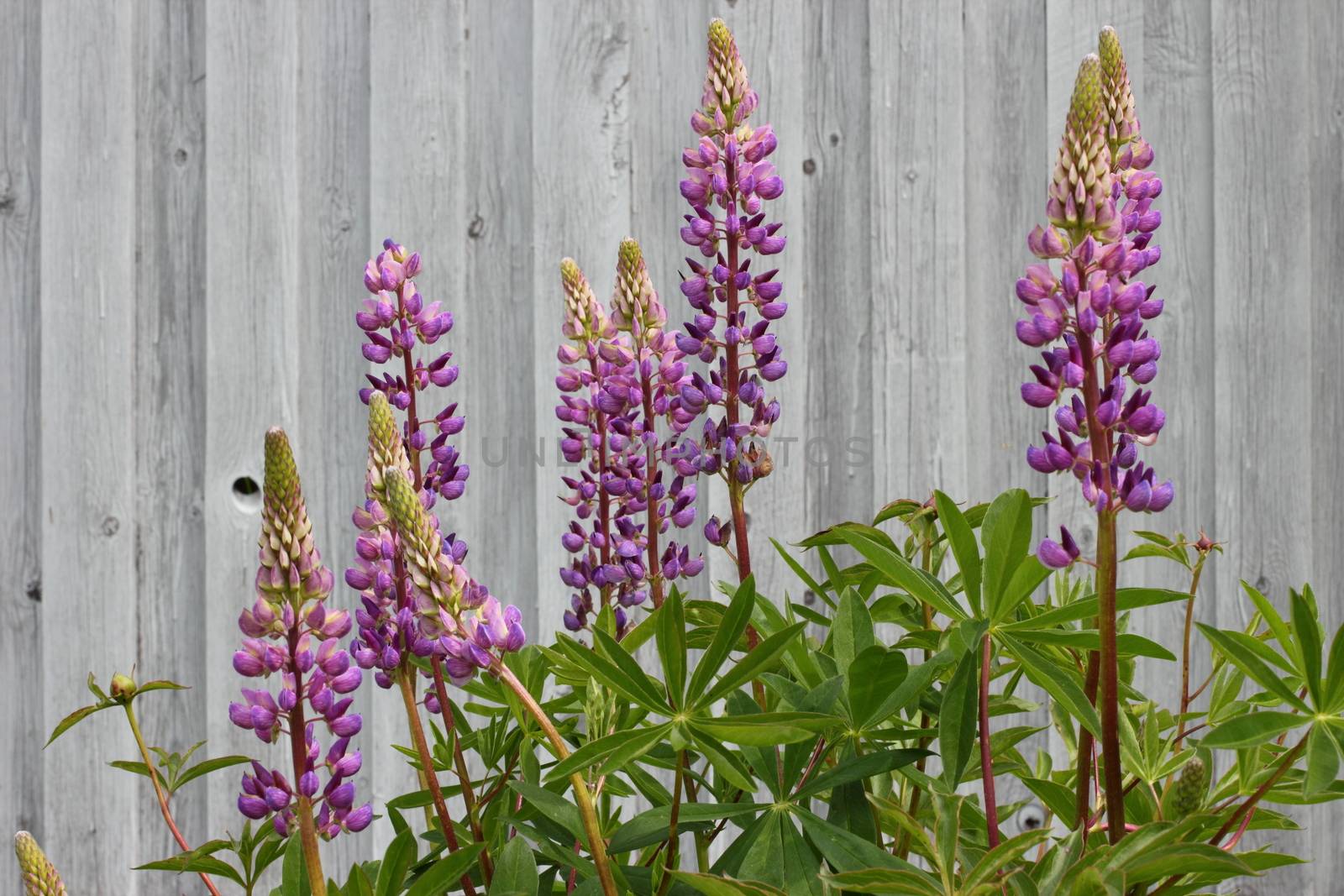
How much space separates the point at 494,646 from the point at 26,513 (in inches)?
63.0

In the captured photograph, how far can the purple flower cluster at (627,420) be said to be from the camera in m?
0.63

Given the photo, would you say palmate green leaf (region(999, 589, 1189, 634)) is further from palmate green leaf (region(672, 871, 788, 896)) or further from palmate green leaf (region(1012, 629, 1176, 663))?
palmate green leaf (region(672, 871, 788, 896))

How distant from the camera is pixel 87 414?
1697mm

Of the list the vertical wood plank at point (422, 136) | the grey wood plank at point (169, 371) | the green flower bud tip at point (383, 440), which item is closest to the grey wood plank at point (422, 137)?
the vertical wood plank at point (422, 136)

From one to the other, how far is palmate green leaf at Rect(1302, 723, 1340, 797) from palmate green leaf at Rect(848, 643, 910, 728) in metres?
0.15

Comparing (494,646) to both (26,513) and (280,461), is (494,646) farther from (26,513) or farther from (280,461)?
(26,513)

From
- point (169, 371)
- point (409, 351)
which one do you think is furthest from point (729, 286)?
point (169, 371)

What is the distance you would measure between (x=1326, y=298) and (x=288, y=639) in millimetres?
1634

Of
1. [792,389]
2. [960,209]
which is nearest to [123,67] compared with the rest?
[792,389]

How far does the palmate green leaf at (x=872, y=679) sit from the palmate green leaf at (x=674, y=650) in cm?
7

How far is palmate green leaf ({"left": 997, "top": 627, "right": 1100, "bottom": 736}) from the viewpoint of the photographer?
419 millimetres

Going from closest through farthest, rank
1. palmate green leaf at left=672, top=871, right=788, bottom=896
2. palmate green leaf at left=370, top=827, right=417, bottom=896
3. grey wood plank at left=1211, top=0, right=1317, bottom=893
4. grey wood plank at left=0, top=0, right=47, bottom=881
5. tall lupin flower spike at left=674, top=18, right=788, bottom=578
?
1. palmate green leaf at left=672, top=871, right=788, bottom=896
2. palmate green leaf at left=370, top=827, right=417, bottom=896
3. tall lupin flower spike at left=674, top=18, right=788, bottom=578
4. grey wood plank at left=1211, top=0, right=1317, bottom=893
5. grey wood plank at left=0, top=0, right=47, bottom=881

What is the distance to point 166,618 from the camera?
1.70 metres

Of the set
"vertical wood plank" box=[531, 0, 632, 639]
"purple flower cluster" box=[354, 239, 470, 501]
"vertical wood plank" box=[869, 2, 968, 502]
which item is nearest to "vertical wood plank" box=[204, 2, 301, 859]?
"vertical wood plank" box=[531, 0, 632, 639]
